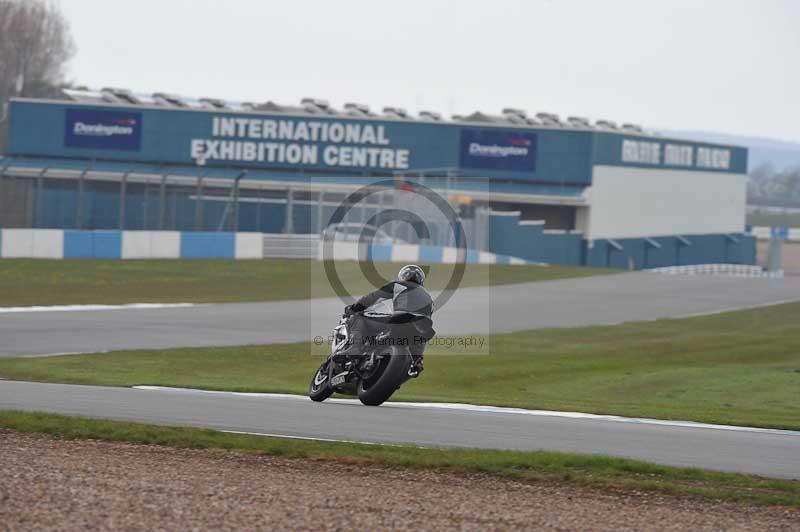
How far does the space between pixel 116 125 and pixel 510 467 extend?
6277 centimetres

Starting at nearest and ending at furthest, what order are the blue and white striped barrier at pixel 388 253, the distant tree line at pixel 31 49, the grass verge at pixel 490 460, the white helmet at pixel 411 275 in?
the grass verge at pixel 490 460 → the white helmet at pixel 411 275 → the blue and white striped barrier at pixel 388 253 → the distant tree line at pixel 31 49

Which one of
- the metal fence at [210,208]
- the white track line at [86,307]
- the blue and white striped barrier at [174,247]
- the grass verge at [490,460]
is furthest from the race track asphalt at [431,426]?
the metal fence at [210,208]

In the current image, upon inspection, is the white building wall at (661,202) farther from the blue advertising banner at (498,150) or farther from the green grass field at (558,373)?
the green grass field at (558,373)

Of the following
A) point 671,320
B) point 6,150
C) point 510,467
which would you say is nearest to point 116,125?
point 6,150

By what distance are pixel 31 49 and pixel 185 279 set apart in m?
67.2

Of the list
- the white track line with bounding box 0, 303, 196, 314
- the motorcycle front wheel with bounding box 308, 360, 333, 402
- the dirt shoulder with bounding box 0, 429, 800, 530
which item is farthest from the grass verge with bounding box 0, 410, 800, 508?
the white track line with bounding box 0, 303, 196, 314

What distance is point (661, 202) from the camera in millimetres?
77188

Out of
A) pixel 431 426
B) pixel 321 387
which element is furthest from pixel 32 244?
pixel 431 426

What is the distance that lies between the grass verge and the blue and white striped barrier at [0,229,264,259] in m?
26.7

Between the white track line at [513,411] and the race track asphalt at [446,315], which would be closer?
the white track line at [513,411]

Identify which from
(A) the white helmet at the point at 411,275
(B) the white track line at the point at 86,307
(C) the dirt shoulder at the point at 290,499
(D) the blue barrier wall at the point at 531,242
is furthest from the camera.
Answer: (D) the blue barrier wall at the point at 531,242

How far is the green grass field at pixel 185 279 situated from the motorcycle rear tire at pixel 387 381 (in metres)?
16.6

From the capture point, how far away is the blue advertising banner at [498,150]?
6962 cm

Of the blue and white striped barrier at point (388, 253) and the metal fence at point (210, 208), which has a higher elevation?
the metal fence at point (210, 208)
